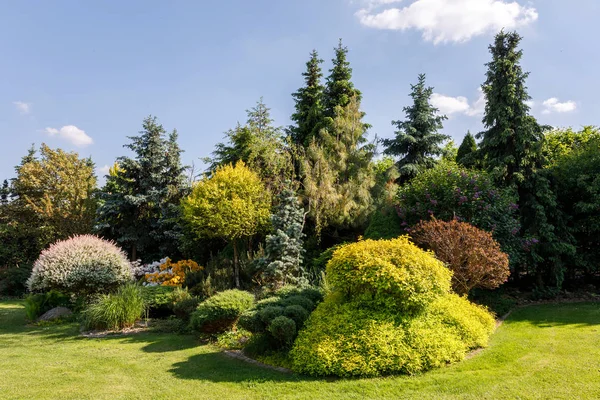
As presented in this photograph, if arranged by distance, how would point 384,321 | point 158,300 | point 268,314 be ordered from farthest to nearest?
point 158,300
point 268,314
point 384,321

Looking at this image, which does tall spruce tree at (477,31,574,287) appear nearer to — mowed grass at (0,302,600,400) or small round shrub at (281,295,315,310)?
mowed grass at (0,302,600,400)

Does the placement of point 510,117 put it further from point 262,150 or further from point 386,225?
point 262,150

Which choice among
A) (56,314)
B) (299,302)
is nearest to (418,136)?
(299,302)

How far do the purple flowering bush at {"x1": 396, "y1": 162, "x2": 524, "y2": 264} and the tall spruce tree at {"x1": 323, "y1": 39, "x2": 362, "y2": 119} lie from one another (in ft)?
26.5

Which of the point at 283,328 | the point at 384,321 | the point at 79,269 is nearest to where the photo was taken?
the point at 384,321

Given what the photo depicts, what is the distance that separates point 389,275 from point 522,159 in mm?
9191

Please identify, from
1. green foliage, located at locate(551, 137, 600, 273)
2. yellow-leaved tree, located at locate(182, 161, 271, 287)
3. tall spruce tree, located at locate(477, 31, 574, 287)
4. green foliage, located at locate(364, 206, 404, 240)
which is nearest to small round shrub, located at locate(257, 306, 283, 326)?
green foliage, located at locate(364, 206, 404, 240)

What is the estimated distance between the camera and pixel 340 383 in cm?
507

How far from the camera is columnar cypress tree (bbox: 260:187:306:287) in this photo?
10.3 meters

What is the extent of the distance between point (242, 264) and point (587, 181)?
1191 cm

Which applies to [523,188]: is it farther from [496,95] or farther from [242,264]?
[242,264]

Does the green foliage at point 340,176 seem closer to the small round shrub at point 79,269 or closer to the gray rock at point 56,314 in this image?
the small round shrub at point 79,269

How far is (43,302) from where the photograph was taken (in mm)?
11039

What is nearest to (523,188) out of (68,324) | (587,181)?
(587,181)
